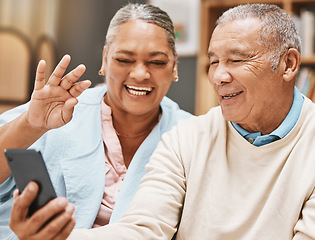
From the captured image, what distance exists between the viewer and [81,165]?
63.7 inches

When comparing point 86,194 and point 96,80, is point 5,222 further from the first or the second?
point 96,80

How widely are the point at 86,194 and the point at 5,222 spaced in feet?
1.05

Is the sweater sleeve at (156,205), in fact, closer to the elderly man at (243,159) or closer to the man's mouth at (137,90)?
the elderly man at (243,159)

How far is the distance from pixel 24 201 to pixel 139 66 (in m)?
0.88

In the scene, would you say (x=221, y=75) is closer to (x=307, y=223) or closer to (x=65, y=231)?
(x=307, y=223)

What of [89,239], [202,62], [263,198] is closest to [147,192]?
[89,239]

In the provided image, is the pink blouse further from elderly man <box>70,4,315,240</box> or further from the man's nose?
the man's nose

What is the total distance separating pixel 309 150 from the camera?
1216 millimetres

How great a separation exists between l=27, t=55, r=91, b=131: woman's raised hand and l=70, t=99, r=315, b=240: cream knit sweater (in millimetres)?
352

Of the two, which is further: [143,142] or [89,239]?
[143,142]

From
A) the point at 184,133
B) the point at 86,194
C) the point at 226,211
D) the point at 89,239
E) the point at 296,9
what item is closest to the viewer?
the point at 89,239

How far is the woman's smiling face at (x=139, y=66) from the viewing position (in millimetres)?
1665

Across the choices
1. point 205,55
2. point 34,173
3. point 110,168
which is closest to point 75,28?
point 205,55

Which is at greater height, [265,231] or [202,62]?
[202,62]
